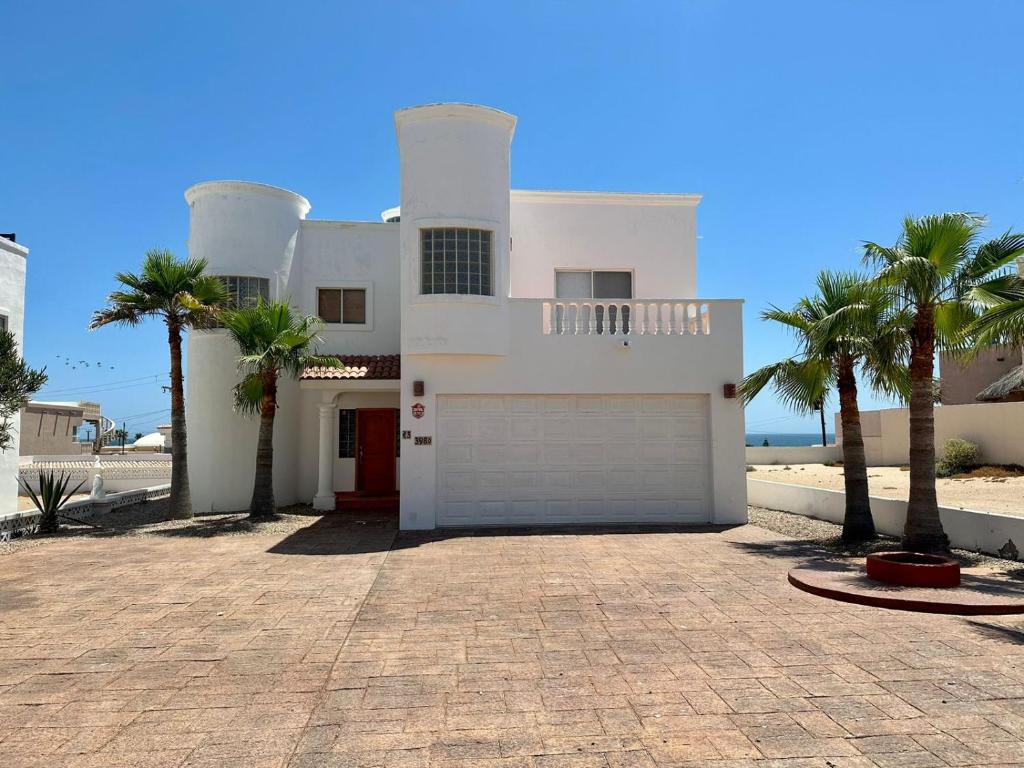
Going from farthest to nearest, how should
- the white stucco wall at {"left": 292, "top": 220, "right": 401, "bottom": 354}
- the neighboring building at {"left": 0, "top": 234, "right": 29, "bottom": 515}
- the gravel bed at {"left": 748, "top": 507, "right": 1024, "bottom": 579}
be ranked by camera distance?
the white stucco wall at {"left": 292, "top": 220, "right": 401, "bottom": 354}
the neighboring building at {"left": 0, "top": 234, "right": 29, "bottom": 515}
the gravel bed at {"left": 748, "top": 507, "right": 1024, "bottom": 579}

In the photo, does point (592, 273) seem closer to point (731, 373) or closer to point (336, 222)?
point (731, 373)

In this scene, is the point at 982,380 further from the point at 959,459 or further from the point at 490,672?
the point at 490,672

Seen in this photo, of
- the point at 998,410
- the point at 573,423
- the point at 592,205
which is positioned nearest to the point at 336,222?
the point at 592,205

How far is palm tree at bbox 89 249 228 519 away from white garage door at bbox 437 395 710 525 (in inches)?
217

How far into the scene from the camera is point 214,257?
16.7m

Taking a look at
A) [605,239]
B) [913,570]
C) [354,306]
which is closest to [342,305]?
[354,306]

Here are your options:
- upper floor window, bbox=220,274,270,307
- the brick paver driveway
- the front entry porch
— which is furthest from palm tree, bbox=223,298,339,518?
the brick paver driveway

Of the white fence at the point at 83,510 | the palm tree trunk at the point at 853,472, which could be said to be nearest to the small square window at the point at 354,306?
the white fence at the point at 83,510

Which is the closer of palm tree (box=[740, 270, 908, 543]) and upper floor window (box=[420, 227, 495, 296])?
palm tree (box=[740, 270, 908, 543])

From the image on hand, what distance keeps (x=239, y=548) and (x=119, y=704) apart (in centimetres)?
701

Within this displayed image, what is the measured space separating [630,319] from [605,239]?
11.6ft

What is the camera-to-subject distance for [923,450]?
32.2 ft

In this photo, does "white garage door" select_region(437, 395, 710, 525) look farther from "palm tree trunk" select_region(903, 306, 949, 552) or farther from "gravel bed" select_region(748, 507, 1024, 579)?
"palm tree trunk" select_region(903, 306, 949, 552)

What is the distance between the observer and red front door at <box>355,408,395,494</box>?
1742cm
